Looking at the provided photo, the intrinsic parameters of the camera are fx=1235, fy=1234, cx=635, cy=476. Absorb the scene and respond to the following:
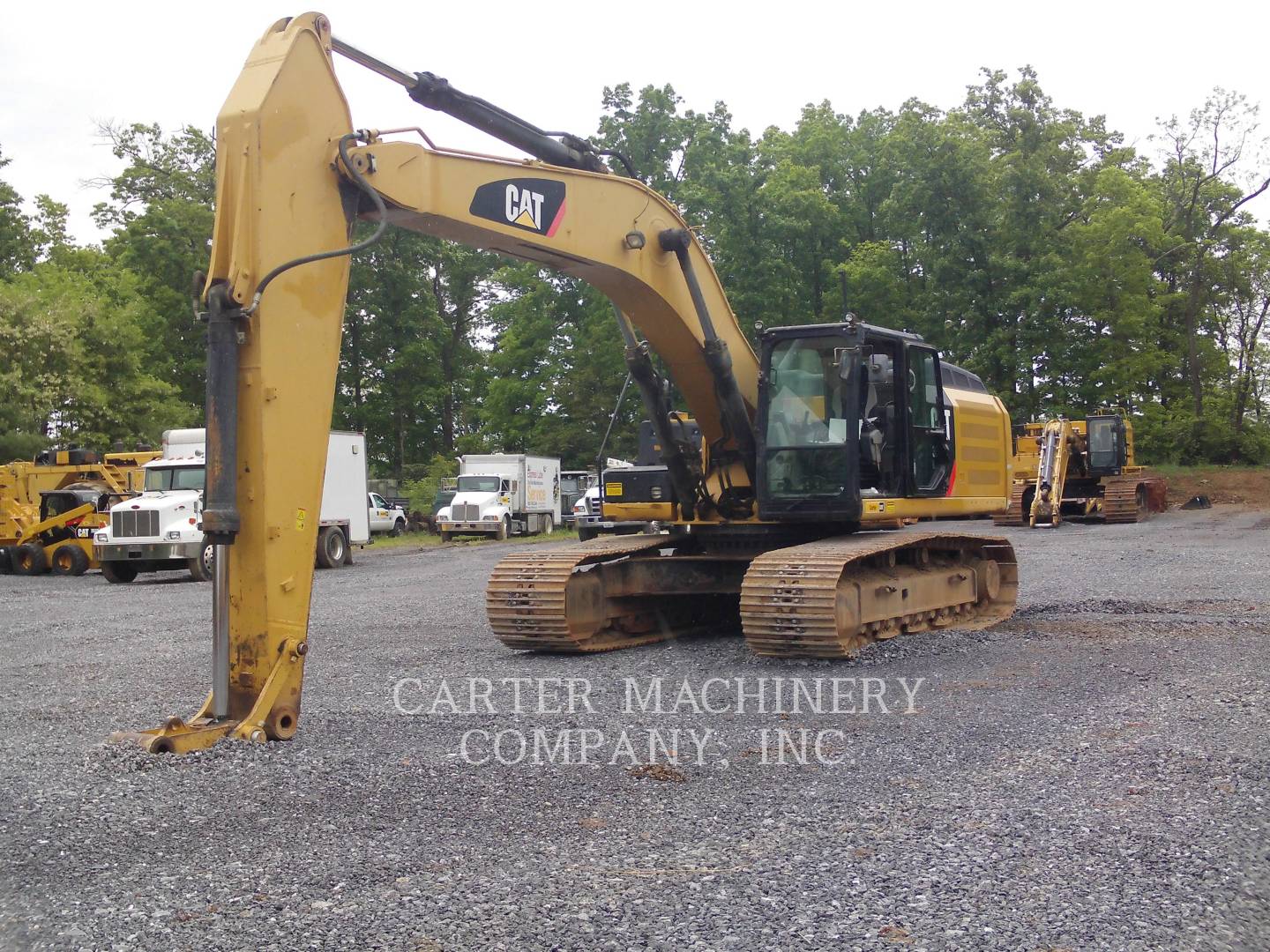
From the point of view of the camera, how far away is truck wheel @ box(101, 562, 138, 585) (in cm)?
2278

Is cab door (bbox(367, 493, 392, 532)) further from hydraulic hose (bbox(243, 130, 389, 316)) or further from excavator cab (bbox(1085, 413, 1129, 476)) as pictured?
hydraulic hose (bbox(243, 130, 389, 316))

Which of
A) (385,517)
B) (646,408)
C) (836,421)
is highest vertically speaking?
(646,408)

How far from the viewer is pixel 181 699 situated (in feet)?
27.7

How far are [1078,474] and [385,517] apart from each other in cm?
2180

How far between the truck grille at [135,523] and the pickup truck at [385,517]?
58.5ft

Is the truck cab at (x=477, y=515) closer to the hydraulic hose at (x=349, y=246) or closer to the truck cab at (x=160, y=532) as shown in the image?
the truck cab at (x=160, y=532)

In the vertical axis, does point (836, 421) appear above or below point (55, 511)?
above

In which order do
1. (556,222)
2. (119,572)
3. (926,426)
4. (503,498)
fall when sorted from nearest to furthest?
(556,222) < (926,426) < (119,572) < (503,498)

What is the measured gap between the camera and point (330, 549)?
83.1 ft

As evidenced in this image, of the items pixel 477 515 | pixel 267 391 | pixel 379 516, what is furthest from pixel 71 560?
pixel 267 391

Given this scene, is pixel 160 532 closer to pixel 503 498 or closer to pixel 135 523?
pixel 135 523

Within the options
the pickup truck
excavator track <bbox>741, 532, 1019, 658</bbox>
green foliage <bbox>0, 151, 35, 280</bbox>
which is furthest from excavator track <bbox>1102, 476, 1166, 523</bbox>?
green foliage <bbox>0, 151, 35, 280</bbox>

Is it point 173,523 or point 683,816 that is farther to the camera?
point 173,523

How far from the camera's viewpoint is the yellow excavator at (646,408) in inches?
243
